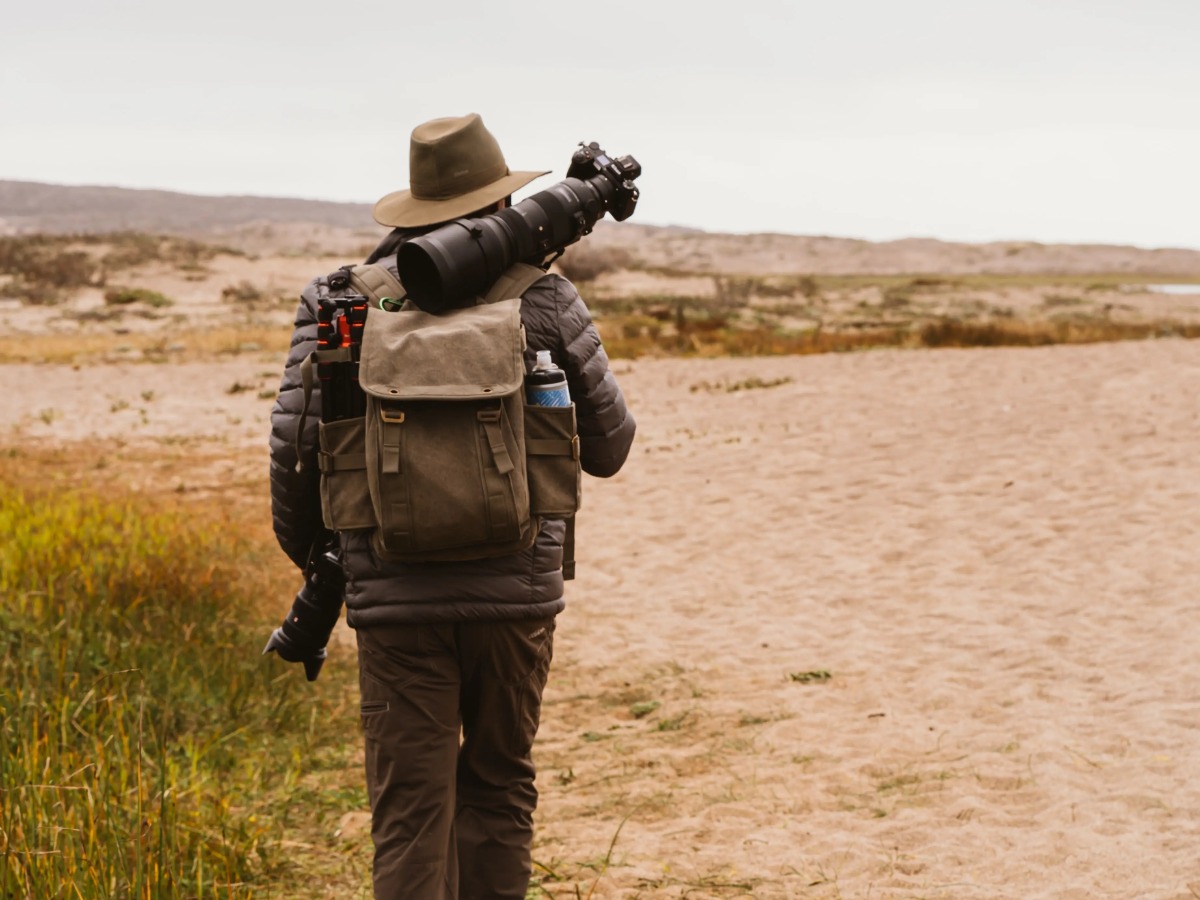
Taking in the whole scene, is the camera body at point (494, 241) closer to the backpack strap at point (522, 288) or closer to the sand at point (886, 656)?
the backpack strap at point (522, 288)

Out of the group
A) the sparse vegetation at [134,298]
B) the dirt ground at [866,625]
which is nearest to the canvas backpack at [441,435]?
the dirt ground at [866,625]

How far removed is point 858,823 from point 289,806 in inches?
79.4

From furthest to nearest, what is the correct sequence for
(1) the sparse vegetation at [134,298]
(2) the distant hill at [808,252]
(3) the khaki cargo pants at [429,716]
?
(2) the distant hill at [808,252]
(1) the sparse vegetation at [134,298]
(3) the khaki cargo pants at [429,716]

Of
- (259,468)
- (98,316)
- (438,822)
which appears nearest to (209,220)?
(98,316)

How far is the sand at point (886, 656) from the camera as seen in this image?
4168mm

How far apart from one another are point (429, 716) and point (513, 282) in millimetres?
978

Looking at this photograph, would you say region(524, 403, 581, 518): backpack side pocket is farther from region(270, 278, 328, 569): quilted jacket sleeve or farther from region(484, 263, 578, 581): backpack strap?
region(270, 278, 328, 569): quilted jacket sleeve

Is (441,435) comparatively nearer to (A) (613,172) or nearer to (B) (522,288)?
(B) (522,288)

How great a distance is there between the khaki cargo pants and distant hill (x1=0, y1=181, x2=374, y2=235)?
13233cm

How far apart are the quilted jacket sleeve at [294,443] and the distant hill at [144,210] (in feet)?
433

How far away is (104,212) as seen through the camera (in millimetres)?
145000

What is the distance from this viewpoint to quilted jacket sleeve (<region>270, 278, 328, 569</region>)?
114 inches

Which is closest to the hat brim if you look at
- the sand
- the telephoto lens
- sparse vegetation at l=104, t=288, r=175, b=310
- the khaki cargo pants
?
the telephoto lens

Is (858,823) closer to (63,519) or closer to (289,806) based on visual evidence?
(289,806)
